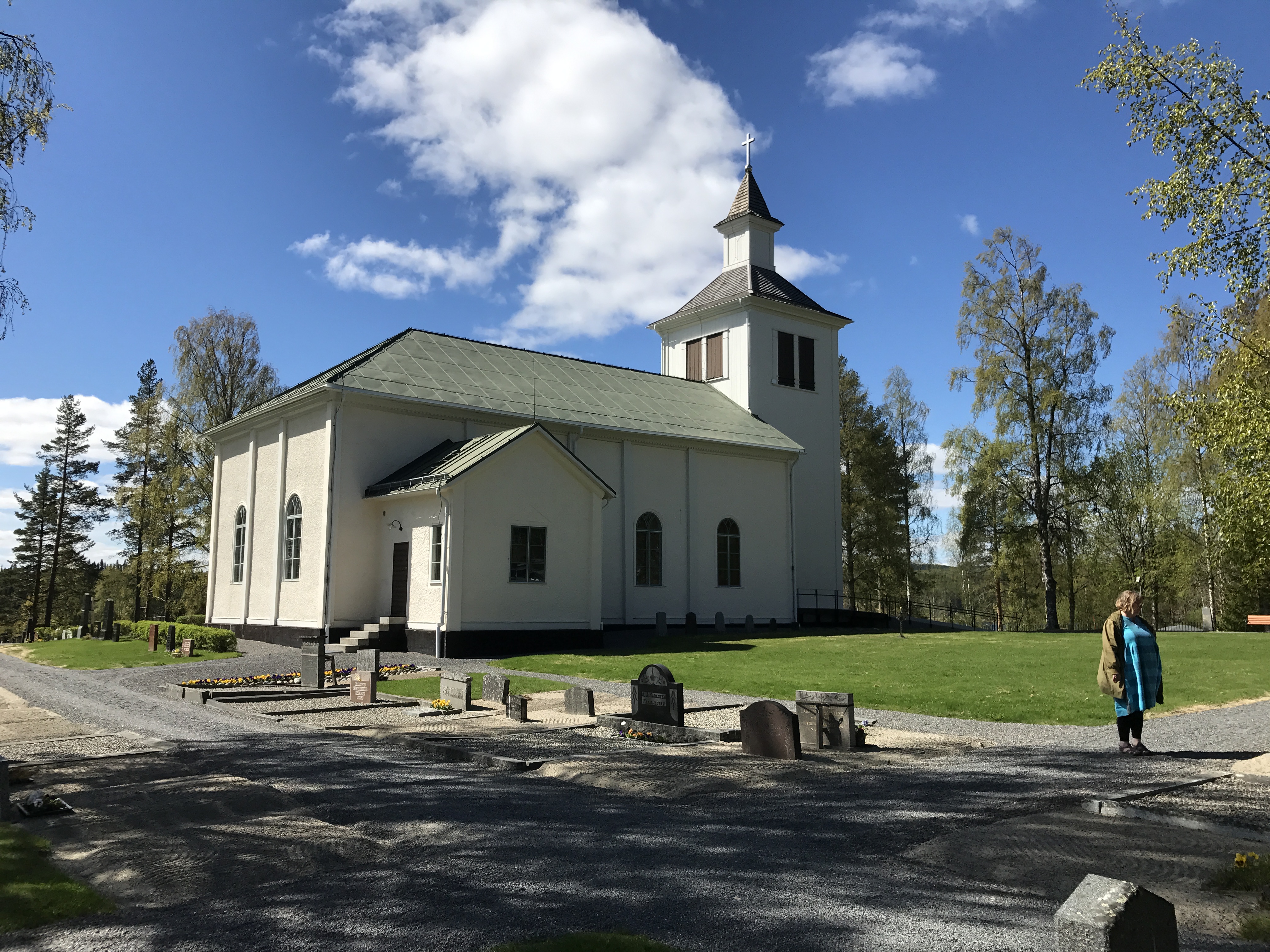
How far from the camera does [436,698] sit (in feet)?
49.9

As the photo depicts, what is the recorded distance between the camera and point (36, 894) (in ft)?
17.0

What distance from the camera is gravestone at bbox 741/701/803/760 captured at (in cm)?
975

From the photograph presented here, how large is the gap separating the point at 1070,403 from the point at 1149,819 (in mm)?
33082

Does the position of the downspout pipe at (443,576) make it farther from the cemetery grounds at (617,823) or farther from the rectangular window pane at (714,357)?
the rectangular window pane at (714,357)

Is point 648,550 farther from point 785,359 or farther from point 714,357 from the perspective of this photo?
point 785,359

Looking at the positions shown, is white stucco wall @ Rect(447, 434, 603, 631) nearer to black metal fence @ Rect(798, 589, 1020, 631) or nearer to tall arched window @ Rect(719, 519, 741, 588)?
tall arched window @ Rect(719, 519, 741, 588)

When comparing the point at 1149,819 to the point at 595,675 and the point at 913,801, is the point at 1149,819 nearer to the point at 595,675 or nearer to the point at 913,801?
the point at 913,801

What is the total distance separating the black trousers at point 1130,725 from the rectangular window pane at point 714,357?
27.3 m

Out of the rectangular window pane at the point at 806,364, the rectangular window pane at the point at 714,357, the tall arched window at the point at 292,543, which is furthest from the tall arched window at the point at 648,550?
the rectangular window pane at the point at 806,364

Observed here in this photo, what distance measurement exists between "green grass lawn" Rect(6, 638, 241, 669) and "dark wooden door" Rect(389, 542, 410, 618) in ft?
A: 12.8

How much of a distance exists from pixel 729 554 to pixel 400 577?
12.0 metres

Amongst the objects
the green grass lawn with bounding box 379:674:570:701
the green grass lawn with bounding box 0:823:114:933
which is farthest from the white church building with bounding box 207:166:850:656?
the green grass lawn with bounding box 0:823:114:933

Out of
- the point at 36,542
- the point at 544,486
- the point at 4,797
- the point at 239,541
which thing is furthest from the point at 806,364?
the point at 36,542

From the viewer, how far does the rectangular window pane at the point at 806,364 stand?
36469 millimetres
